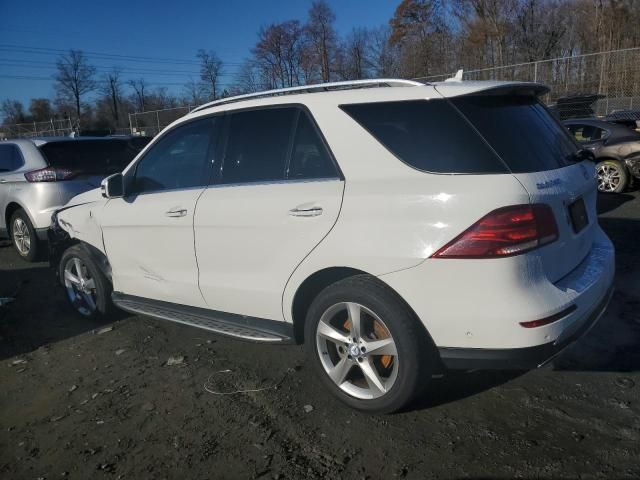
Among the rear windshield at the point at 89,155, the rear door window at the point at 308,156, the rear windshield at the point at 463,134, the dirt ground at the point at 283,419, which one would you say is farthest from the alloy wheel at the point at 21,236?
the rear windshield at the point at 463,134

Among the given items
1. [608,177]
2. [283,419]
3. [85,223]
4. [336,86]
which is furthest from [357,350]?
[608,177]

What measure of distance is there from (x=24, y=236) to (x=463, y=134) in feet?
21.2

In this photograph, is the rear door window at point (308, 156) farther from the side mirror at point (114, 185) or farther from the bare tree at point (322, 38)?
the bare tree at point (322, 38)

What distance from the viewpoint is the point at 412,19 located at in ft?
168

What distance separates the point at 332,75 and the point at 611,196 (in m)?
32.5

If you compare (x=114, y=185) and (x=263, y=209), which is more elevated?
(x=114, y=185)

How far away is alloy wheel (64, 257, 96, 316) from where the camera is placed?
15.2 ft

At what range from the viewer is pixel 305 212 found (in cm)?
289

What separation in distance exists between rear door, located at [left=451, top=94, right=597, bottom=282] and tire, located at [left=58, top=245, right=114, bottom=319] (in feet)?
11.0

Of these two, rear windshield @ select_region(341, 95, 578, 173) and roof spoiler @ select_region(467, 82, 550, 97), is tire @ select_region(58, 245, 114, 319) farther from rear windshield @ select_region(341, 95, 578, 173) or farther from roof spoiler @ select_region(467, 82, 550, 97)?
roof spoiler @ select_region(467, 82, 550, 97)

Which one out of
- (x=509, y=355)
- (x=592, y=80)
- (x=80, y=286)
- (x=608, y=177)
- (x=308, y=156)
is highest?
(x=592, y=80)

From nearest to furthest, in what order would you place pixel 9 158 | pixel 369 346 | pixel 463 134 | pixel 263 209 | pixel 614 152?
pixel 463 134
pixel 369 346
pixel 263 209
pixel 9 158
pixel 614 152

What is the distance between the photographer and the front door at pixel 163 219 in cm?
361

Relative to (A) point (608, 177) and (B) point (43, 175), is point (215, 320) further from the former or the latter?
(A) point (608, 177)
